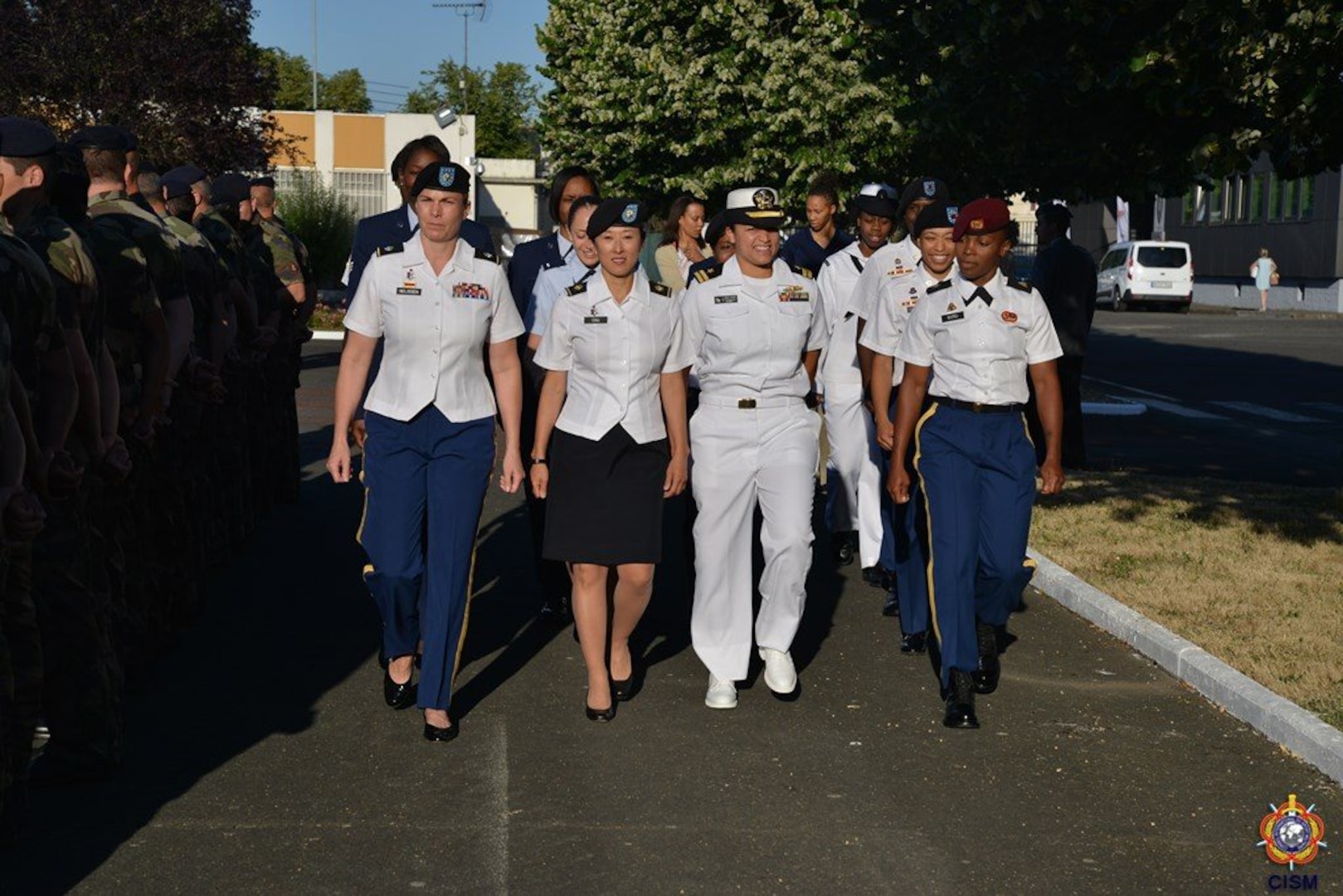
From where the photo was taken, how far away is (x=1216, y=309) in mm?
59219

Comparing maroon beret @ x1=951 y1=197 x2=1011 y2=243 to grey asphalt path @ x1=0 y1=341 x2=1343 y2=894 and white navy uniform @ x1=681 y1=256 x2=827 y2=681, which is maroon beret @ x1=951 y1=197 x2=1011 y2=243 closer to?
white navy uniform @ x1=681 y1=256 x2=827 y2=681

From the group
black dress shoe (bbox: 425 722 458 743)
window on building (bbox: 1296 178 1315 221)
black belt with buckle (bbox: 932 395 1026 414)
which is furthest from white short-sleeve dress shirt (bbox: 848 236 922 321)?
window on building (bbox: 1296 178 1315 221)

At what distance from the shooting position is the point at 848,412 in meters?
11.0

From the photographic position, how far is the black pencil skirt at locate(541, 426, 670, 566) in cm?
773

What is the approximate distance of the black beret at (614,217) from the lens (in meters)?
7.67

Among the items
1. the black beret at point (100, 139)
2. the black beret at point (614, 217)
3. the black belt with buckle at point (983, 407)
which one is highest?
the black beret at point (100, 139)

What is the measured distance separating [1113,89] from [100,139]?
7896 mm

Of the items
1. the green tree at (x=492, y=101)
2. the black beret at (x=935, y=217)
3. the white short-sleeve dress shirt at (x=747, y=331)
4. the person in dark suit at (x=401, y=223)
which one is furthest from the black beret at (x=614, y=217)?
the green tree at (x=492, y=101)

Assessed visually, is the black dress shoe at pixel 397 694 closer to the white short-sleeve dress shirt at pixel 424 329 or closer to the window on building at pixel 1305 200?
the white short-sleeve dress shirt at pixel 424 329

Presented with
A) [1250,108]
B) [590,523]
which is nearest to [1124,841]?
[590,523]

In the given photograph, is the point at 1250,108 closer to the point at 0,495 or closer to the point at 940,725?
the point at 940,725

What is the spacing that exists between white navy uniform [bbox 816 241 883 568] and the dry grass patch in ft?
3.65

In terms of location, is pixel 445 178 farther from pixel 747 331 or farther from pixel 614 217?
pixel 747 331

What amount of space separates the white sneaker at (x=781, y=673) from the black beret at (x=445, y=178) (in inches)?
87.2
